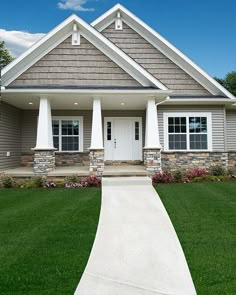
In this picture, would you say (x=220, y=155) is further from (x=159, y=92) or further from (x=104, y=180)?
(x=104, y=180)

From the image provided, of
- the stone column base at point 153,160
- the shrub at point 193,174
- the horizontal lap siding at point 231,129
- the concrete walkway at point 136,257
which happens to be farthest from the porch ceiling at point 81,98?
the concrete walkway at point 136,257

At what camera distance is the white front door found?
1403 centimetres

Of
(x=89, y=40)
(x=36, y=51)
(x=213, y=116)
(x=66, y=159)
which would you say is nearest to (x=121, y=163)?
(x=66, y=159)

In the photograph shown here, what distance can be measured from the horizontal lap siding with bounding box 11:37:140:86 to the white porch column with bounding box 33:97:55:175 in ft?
3.90

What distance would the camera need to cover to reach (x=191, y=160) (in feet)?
43.4

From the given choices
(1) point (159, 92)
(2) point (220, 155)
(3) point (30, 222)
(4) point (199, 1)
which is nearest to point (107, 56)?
(1) point (159, 92)

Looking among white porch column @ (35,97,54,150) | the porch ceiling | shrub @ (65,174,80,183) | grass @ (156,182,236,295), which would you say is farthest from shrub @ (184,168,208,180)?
white porch column @ (35,97,54,150)

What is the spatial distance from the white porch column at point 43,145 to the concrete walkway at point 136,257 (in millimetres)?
4952

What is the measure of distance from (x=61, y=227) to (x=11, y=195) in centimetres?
392

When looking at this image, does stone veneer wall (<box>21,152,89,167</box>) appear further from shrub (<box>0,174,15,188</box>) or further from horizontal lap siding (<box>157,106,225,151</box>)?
horizontal lap siding (<box>157,106,225,151</box>)

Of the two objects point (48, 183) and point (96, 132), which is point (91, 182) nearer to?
point (48, 183)

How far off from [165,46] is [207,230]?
11.4m

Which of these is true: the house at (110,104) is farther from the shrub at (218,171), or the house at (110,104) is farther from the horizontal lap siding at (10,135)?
the shrub at (218,171)

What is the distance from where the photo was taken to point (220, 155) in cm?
1309
